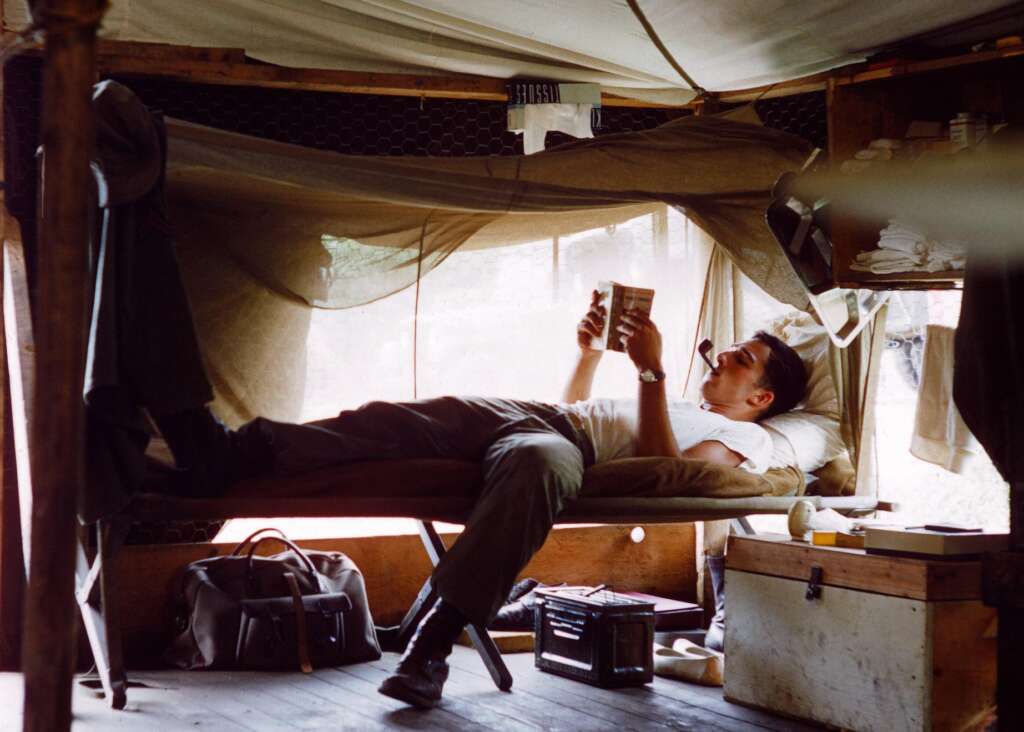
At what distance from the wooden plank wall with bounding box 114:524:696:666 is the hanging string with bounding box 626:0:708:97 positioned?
1.60 meters

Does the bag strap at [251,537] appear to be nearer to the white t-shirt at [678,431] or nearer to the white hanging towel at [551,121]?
the white t-shirt at [678,431]

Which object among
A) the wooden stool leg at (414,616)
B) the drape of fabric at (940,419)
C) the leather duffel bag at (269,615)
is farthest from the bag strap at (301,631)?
the drape of fabric at (940,419)

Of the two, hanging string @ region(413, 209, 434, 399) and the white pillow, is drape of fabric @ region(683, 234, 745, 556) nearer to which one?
the white pillow

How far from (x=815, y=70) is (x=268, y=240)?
1767 millimetres

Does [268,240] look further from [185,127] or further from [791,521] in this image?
[791,521]

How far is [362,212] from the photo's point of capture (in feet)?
10.2

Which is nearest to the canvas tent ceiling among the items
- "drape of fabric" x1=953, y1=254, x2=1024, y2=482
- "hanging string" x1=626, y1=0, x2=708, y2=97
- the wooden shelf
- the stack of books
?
"hanging string" x1=626, y1=0, x2=708, y2=97

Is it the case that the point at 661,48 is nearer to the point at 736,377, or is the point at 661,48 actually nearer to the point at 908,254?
the point at 908,254

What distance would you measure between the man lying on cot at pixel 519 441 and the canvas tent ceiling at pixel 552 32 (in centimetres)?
77

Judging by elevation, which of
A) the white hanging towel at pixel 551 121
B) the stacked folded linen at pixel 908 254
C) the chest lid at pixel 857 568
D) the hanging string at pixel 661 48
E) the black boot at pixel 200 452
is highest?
the hanging string at pixel 661 48

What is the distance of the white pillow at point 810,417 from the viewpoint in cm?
356

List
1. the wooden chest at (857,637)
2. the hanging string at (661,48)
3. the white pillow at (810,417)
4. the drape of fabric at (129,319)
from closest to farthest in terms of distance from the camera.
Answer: the drape of fabric at (129,319) < the wooden chest at (857,637) < the hanging string at (661,48) < the white pillow at (810,417)

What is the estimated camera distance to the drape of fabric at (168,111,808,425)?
288cm

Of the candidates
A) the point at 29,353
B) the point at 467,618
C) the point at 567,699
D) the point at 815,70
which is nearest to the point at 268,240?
the point at 29,353
